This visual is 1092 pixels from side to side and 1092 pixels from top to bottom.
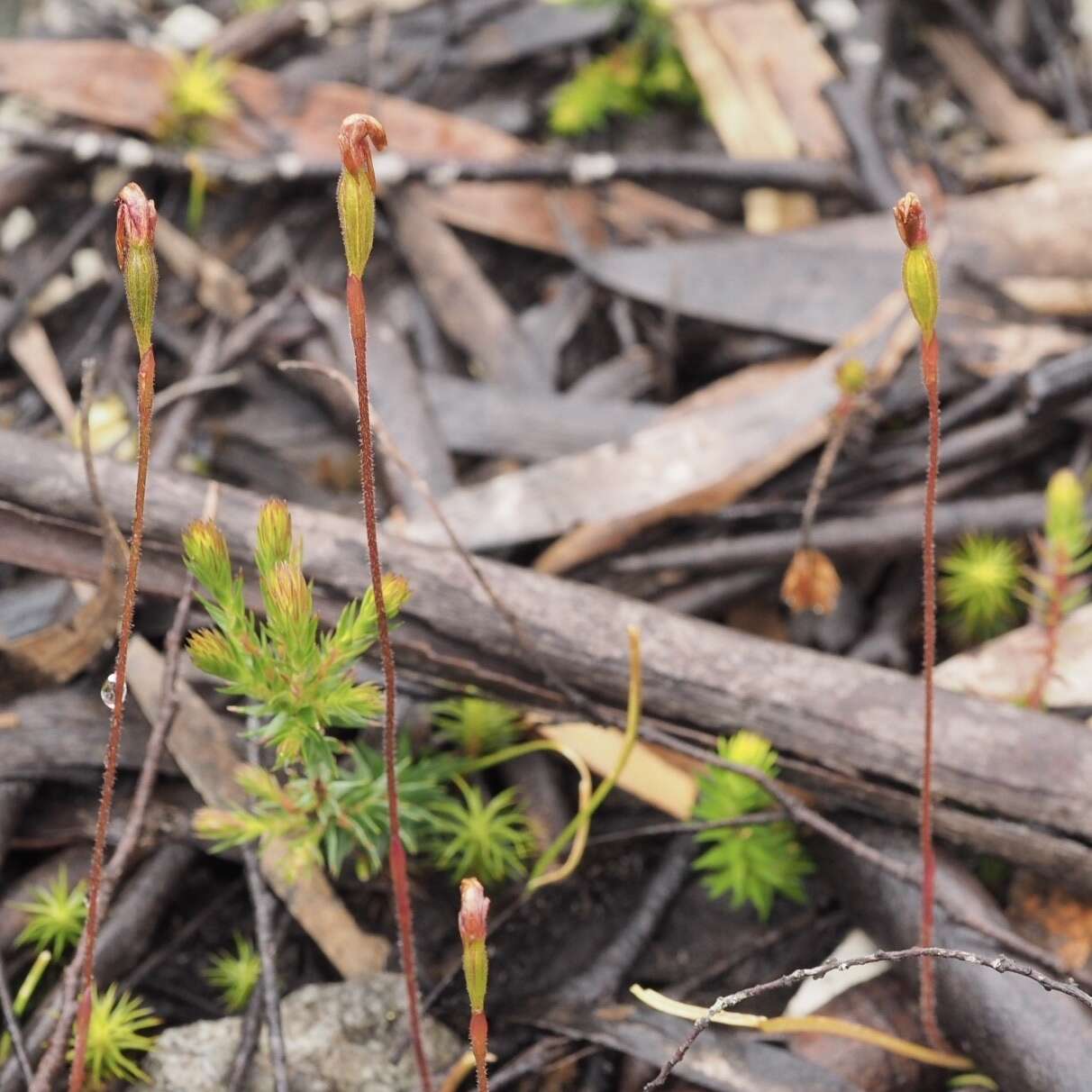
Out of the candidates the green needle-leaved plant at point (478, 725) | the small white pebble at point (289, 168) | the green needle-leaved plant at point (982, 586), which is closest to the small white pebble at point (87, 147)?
the small white pebble at point (289, 168)

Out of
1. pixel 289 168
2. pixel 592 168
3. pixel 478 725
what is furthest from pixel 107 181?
pixel 478 725

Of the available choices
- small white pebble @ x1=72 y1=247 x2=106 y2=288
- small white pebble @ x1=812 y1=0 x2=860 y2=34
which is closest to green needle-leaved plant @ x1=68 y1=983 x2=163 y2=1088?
small white pebble @ x1=72 y1=247 x2=106 y2=288

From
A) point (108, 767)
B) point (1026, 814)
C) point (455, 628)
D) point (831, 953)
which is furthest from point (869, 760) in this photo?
point (108, 767)

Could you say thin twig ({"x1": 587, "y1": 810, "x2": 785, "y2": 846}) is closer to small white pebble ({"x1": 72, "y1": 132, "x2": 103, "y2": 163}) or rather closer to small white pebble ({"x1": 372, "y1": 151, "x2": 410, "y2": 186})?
small white pebble ({"x1": 372, "y1": 151, "x2": 410, "y2": 186})

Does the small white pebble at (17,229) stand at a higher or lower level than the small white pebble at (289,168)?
lower

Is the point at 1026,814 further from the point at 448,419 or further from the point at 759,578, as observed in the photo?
the point at 448,419

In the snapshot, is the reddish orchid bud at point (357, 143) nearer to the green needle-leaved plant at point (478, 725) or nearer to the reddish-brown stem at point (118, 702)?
the reddish-brown stem at point (118, 702)
